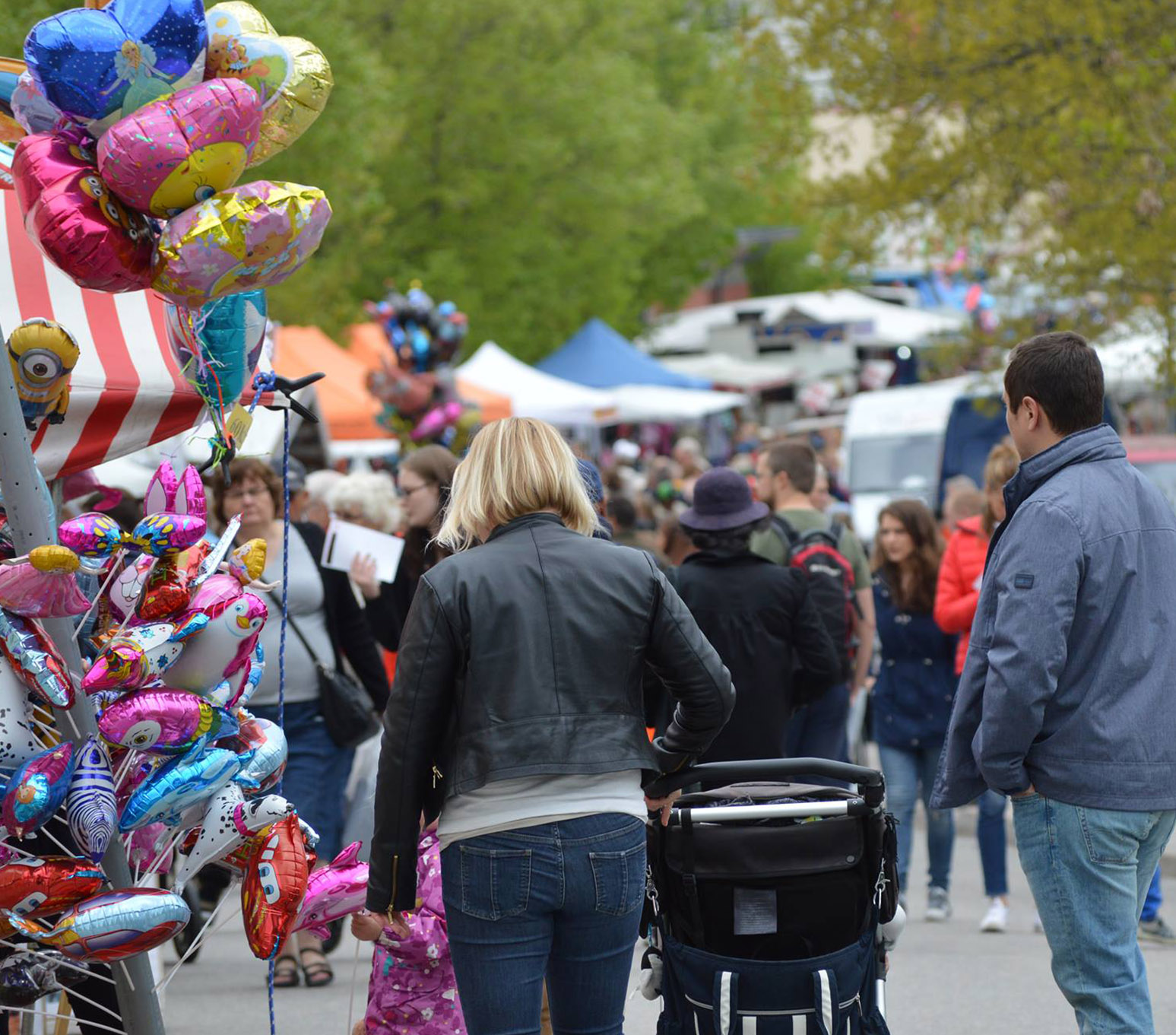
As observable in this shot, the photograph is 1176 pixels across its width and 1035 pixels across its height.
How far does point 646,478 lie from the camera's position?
22.8 metres

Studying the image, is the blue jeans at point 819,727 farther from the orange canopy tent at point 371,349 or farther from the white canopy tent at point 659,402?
the white canopy tent at point 659,402

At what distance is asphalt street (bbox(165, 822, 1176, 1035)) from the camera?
21.1 ft

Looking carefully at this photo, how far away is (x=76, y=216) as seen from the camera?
377 cm

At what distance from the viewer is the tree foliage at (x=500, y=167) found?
66.8 ft

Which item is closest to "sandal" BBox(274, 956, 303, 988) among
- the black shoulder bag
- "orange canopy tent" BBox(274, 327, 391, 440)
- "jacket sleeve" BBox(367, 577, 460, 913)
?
the black shoulder bag

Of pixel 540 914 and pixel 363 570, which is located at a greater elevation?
pixel 363 570

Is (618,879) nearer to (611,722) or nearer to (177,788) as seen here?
(611,722)

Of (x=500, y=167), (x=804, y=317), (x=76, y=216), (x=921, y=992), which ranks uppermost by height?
(x=500, y=167)

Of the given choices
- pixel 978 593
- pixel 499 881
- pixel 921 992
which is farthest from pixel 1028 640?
pixel 978 593

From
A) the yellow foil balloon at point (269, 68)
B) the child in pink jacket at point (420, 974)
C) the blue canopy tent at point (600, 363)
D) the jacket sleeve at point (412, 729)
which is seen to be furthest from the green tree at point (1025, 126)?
the blue canopy tent at point (600, 363)

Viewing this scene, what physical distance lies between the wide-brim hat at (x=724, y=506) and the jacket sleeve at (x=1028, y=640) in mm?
2329

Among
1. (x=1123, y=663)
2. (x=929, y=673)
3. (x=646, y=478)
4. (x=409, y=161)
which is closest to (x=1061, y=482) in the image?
(x=1123, y=663)

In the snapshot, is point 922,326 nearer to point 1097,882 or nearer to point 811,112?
point 811,112

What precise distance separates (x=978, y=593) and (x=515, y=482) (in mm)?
3975
